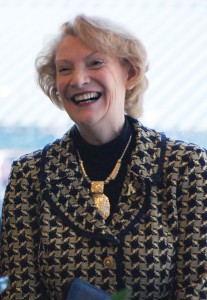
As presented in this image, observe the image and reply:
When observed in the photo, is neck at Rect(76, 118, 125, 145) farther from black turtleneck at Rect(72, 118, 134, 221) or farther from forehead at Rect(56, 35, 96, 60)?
forehead at Rect(56, 35, 96, 60)

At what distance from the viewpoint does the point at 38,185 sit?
1.62 m

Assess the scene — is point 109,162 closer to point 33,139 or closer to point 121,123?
point 121,123

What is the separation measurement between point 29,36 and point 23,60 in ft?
0.25

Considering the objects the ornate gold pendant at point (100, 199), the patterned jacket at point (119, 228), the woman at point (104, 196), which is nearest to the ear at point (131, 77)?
the woman at point (104, 196)

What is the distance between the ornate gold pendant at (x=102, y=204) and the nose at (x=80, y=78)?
0.27 metres

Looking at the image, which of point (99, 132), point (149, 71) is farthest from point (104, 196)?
point (149, 71)

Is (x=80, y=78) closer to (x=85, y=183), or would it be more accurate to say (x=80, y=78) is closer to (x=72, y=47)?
(x=72, y=47)

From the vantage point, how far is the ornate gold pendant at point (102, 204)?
5.13 ft

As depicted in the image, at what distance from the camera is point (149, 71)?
6.40ft

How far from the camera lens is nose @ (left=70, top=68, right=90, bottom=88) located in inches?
61.0

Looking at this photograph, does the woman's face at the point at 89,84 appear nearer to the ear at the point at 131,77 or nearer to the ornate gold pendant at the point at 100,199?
the ear at the point at 131,77

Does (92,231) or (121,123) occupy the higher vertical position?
(121,123)

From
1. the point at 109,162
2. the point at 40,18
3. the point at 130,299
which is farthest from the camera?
the point at 40,18

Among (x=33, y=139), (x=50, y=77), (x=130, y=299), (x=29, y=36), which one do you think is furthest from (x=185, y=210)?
(x=29, y=36)
